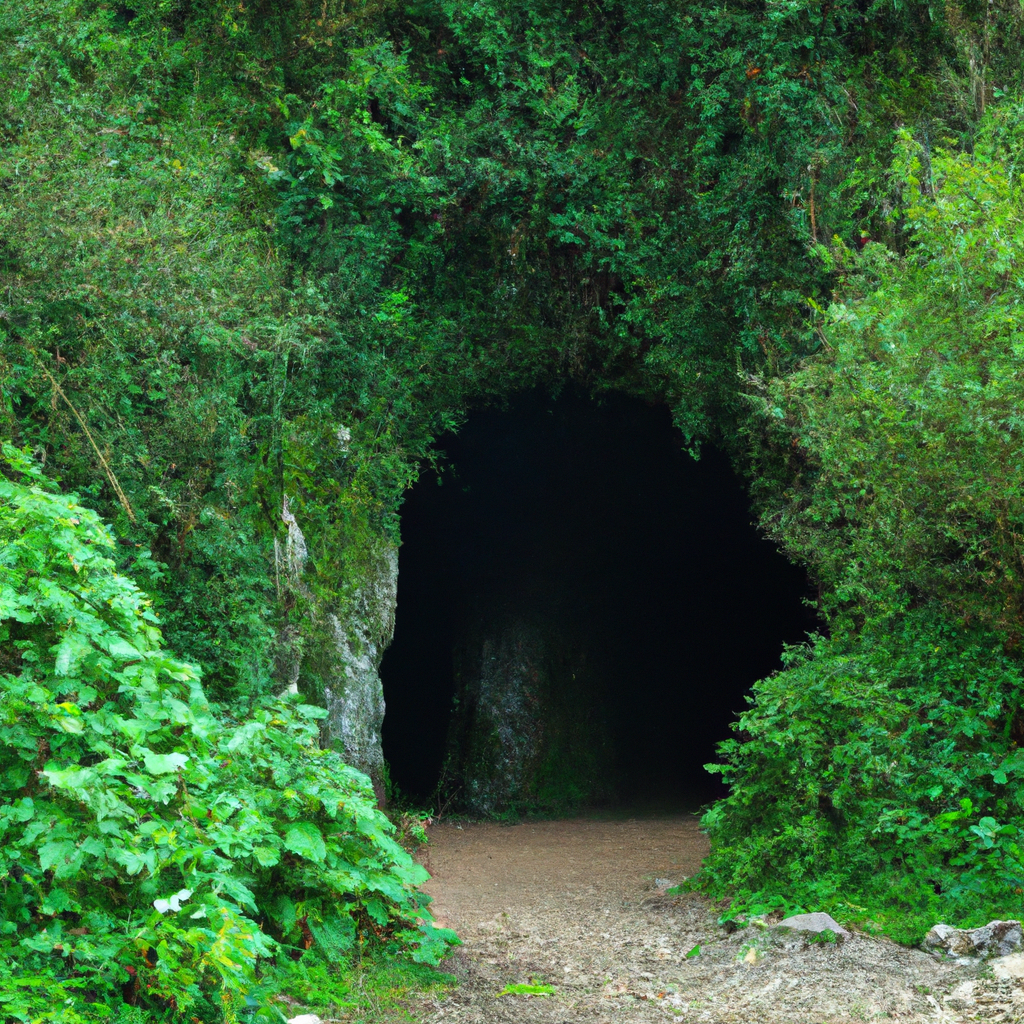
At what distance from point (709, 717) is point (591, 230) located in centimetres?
805

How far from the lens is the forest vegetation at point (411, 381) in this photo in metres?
3.73

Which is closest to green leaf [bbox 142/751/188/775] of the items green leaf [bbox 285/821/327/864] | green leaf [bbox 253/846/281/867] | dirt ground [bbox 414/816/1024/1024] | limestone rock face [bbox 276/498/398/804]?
green leaf [bbox 253/846/281/867]

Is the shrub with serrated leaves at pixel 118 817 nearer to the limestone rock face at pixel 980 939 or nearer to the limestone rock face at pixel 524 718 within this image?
the limestone rock face at pixel 980 939

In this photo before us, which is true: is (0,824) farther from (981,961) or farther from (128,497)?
(981,961)

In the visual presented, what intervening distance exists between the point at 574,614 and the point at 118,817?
993 centimetres

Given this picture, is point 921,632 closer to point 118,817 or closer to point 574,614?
point 118,817

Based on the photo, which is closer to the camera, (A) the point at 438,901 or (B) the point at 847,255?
(A) the point at 438,901

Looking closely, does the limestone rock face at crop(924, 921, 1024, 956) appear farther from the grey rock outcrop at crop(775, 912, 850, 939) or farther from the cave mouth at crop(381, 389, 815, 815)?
the cave mouth at crop(381, 389, 815, 815)

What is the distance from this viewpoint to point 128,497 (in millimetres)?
5594

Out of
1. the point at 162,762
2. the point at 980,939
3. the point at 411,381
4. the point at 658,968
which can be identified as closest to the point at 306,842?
the point at 162,762

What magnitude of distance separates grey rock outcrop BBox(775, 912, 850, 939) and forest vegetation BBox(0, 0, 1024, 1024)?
0.21 m

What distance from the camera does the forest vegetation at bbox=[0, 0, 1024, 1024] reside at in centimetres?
373

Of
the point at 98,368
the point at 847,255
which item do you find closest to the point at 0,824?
the point at 98,368

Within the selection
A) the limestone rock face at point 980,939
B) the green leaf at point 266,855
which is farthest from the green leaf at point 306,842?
the limestone rock face at point 980,939
